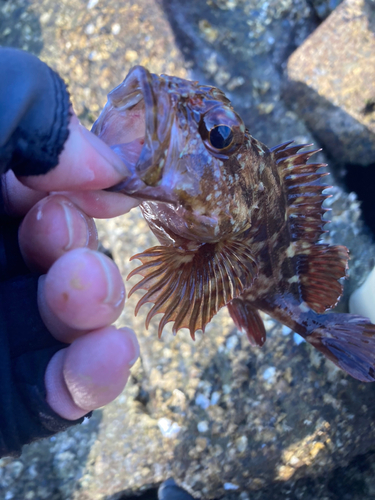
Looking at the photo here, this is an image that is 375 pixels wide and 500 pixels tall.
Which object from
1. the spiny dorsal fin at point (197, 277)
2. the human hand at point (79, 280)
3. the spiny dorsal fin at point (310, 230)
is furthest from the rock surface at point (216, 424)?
the human hand at point (79, 280)

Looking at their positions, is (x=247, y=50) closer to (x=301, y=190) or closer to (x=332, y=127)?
(x=332, y=127)

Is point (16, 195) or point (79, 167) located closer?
point (79, 167)

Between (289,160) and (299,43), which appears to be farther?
(299,43)

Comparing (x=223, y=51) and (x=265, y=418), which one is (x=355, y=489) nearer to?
(x=265, y=418)

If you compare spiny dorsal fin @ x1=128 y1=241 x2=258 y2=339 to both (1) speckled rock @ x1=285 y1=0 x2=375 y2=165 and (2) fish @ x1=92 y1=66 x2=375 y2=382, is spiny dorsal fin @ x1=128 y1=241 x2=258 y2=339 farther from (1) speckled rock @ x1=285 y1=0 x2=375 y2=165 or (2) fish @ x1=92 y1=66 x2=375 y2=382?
(1) speckled rock @ x1=285 y1=0 x2=375 y2=165

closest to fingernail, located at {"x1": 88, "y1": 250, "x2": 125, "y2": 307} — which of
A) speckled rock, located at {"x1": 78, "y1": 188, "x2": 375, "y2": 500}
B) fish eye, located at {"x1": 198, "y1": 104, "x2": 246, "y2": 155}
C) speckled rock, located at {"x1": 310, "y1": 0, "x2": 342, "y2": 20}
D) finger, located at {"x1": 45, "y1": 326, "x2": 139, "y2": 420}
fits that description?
finger, located at {"x1": 45, "y1": 326, "x2": 139, "y2": 420}

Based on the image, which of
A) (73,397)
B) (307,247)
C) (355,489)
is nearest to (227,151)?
(307,247)

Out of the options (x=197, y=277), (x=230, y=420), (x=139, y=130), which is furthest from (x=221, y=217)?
(x=230, y=420)
